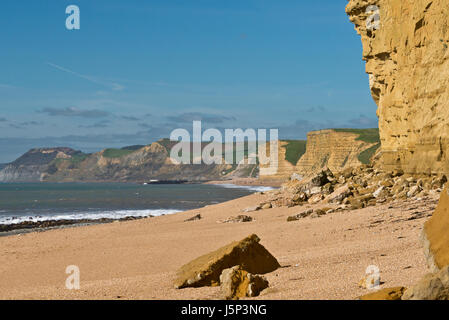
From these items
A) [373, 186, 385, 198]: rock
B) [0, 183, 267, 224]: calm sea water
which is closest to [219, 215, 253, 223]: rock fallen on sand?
[373, 186, 385, 198]: rock

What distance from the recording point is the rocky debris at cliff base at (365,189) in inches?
733

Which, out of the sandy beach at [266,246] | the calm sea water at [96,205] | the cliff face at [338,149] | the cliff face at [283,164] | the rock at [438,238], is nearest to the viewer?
the rock at [438,238]

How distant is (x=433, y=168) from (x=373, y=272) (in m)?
13.5

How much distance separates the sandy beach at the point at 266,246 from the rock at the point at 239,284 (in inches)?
8.0

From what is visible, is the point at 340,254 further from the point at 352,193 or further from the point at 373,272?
the point at 352,193

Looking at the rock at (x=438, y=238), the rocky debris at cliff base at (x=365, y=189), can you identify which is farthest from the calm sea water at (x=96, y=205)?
the rock at (x=438, y=238)

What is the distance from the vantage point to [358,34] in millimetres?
27672

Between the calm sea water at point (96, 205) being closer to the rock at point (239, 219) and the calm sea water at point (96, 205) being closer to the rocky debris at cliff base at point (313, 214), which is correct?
the rock at point (239, 219)

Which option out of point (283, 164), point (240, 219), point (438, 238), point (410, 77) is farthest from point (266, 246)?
point (283, 164)

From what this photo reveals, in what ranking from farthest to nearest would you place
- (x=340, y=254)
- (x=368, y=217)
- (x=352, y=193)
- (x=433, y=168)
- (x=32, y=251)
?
(x=352, y=193), (x=433, y=168), (x=32, y=251), (x=368, y=217), (x=340, y=254)

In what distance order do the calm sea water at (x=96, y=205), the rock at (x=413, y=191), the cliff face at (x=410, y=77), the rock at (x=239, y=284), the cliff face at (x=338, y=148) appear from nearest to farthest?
1. the rock at (x=239, y=284)
2. the rock at (x=413, y=191)
3. the cliff face at (x=410, y=77)
4. the calm sea water at (x=96, y=205)
5. the cliff face at (x=338, y=148)
